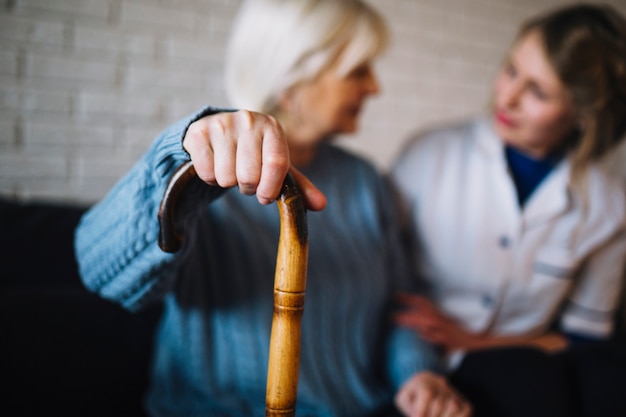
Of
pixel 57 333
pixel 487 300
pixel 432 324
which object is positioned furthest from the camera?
pixel 487 300

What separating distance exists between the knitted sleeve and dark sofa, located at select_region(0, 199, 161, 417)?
1.24 ft

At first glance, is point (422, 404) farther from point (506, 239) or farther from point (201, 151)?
point (201, 151)

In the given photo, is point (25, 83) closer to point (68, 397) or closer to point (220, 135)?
point (68, 397)

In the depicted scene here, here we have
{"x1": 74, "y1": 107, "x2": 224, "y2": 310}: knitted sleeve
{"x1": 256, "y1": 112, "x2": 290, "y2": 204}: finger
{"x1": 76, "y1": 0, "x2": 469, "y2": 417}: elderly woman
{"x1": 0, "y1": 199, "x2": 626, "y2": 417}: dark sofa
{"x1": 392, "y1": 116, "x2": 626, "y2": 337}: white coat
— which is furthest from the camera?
{"x1": 392, "y1": 116, "x2": 626, "y2": 337}: white coat

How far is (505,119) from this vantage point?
1.11 metres

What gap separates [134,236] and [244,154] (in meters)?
0.23

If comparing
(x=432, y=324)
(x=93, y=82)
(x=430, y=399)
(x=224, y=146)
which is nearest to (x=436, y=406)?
(x=430, y=399)

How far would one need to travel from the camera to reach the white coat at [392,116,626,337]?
3.65 feet

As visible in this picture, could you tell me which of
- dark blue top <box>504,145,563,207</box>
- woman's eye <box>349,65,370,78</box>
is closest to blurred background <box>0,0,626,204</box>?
woman's eye <box>349,65,370,78</box>

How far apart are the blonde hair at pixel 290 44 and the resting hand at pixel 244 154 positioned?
0.45m

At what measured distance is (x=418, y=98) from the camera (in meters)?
1.78

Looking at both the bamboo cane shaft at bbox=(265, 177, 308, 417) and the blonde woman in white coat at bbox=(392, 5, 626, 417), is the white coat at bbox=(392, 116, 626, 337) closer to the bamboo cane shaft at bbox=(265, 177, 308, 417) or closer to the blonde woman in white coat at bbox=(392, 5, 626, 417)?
the blonde woman in white coat at bbox=(392, 5, 626, 417)

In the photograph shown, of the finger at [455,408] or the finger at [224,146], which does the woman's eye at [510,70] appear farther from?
the finger at [224,146]

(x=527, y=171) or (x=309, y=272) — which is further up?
(x=527, y=171)
